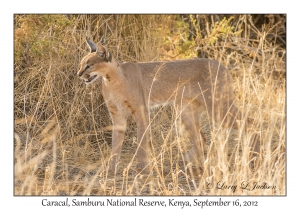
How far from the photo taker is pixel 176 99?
7.41m

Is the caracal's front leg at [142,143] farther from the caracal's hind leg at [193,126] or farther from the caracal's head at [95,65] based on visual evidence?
the caracal's hind leg at [193,126]

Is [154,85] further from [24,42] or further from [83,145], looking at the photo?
[24,42]

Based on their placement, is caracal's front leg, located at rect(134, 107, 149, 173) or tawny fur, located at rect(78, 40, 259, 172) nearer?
caracal's front leg, located at rect(134, 107, 149, 173)

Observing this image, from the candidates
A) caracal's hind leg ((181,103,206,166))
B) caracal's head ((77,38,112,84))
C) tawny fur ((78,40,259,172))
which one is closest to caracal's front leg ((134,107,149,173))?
tawny fur ((78,40,259,172))

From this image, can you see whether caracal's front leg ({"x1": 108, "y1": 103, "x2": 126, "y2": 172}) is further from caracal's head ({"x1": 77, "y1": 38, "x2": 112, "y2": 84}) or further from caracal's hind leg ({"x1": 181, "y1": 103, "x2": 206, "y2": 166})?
caracal's hind leg ({"x1": 181, "y1": 103, "x2": 206, "y2": 166})

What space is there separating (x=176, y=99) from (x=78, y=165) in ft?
4.97

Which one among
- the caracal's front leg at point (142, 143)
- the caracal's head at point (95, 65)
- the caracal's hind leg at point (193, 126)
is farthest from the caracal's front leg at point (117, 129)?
the caracal's hind leg at point (193, 126)

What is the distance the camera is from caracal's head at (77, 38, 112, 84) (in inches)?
257

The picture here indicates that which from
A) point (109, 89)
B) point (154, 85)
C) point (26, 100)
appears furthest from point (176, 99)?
point (26, 100)

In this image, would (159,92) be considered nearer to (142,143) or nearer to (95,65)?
(142,143)

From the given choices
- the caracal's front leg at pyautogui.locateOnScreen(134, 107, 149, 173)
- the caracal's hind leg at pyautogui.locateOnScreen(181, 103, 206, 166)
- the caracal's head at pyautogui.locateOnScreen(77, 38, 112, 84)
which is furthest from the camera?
the caracal's hind leg at pyautogui.locateOnScreen(181, 103, 206, 166)

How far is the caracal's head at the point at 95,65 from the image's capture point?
654cm

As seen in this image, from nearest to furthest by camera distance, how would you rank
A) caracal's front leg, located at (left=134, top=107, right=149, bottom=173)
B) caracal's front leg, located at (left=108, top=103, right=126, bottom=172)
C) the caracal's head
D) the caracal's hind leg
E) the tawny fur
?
the caracal's head < caracal's front leg, located at (left=134, top=107, right=149, bottom=173) < the tawny fur < caracal's front leg, located at (left=108, top=103, right=126, bottom=172) < the caracal's hind leg

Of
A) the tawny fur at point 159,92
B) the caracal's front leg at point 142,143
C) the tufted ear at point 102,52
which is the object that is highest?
the tufted ear at point 102,52
